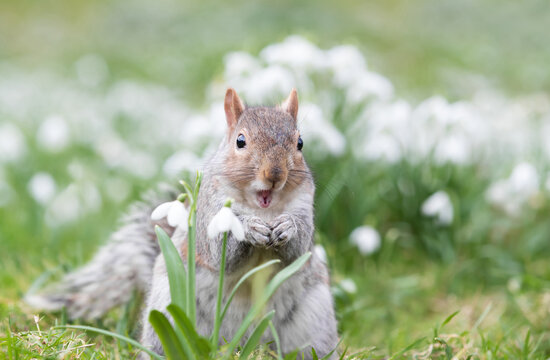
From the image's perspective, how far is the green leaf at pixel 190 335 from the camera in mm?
2012

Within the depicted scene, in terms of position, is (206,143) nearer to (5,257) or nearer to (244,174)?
(5,257)

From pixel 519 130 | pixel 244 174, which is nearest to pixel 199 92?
pixel 519 130

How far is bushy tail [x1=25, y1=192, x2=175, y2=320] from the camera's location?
10.0ft

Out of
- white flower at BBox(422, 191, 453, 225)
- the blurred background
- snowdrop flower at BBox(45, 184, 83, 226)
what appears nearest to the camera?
the blurred background

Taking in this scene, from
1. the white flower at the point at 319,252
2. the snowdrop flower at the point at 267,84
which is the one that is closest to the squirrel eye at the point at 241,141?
the white flower at the point at 319,252

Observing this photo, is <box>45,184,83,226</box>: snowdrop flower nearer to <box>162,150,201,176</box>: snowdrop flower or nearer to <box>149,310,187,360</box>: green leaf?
<box>162,150,201,176</box>: snowdrop flower

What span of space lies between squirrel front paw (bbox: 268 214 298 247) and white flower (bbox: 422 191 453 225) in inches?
75.0

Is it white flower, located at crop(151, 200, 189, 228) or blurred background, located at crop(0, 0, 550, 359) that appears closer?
white flower, located at crop(151, 200, 189, 228)

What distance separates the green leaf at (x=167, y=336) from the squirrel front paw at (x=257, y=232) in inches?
16.4

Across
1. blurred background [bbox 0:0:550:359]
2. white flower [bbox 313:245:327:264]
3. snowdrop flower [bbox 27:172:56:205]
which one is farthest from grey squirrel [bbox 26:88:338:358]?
snowdrop flower [bbox 27:172:56:205]

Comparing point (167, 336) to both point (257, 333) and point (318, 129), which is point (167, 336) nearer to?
point (257, 333)

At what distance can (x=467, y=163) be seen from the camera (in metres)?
4.64

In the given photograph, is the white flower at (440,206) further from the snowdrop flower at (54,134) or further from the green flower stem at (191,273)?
the snowdrop flower at (54,134)

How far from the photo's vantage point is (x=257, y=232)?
7.50 ft
